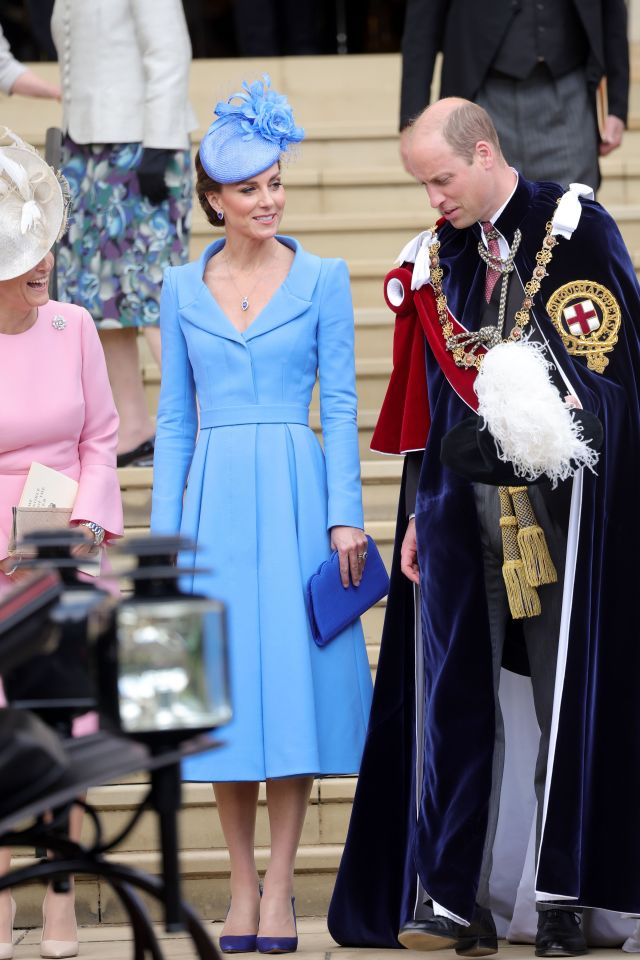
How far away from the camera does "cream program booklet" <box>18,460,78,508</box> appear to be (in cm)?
435

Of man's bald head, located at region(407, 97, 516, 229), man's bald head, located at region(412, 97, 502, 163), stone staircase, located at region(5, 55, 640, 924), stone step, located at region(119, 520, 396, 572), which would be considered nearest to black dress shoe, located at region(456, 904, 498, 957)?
stone staircase, located at region(5, 55, 640, 924)

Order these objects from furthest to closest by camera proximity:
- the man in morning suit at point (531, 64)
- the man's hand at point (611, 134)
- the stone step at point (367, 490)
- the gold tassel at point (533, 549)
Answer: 1. the man's hand at point (611, 134)
2. the man in morning suit at point (531, 64)
3. the stone step at point (367, 490)
4. the gold tassel at point (533, 549)

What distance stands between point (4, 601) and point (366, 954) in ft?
7.17

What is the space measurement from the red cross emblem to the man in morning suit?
7.09 ft

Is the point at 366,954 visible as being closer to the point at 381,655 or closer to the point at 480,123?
the point at 381,655

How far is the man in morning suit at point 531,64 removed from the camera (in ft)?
20.2

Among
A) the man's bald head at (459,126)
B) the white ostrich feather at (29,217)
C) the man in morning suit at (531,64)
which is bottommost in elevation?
the white ostrich feather at (29,217)

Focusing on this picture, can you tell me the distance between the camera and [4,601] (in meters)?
2.40

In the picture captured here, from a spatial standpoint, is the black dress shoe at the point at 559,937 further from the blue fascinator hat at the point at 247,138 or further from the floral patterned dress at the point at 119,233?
the floral patterned dress at the point at 119,233

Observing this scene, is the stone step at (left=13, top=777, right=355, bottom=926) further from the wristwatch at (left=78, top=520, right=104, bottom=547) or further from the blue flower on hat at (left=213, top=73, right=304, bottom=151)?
the blue flower on hat at (left=213, top=73, right=304, bottom=151)

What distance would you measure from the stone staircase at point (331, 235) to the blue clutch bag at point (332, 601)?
2.83 ft

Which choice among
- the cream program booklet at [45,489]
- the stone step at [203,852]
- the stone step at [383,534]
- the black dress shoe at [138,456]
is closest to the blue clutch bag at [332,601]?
the cream program booklet at [45,489]

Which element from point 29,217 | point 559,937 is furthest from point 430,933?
point 29,217

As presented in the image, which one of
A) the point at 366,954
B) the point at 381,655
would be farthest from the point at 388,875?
the point at 381,655
